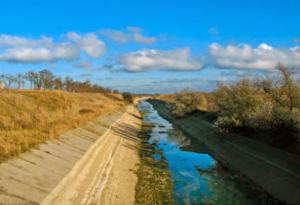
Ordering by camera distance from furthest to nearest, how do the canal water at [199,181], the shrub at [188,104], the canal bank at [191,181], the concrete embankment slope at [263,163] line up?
1. the shrub at [188,104]
2. the concrete embankment slope at [263,163]
3. the canal water at [199,181]
4. the canal bank at [191,181]

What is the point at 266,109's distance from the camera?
29.9m

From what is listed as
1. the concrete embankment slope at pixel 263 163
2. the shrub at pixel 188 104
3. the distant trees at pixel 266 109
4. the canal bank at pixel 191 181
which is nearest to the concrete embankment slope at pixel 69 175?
the canal bank at pixel 191 181

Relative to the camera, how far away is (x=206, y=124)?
46344mm

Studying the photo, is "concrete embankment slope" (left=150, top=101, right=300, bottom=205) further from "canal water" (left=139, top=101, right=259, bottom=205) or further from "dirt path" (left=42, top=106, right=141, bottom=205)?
"dirt path" (left=42, top=106, right=141, bottom=205)

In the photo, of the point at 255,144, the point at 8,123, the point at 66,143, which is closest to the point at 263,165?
the point at 255,144

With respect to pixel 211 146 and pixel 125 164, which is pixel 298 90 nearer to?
pixel 211 146

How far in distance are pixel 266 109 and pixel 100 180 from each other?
52.0 ft

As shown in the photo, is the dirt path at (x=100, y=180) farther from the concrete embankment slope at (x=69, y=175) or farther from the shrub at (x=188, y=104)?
the shrub at (x=188, y=104)

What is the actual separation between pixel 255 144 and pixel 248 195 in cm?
987

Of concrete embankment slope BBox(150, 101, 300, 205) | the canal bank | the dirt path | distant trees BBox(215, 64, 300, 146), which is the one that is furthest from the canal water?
distant trees BBox(215, 64, 300, 146)

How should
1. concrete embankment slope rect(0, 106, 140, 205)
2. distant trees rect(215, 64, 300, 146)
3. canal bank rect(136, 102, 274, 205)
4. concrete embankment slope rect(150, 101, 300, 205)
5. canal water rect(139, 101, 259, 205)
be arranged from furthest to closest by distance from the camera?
distant trees rect(215, 64, 300, 146)
concrete embankment slope rect(150, 101, 300, 205)
canal water rect(139, 101, 259, 205)
canal bank rect(136, 102, 274, 205)
concrete embankment slope rect(0, 106, 140, 205)

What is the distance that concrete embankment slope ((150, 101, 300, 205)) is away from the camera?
19.8m

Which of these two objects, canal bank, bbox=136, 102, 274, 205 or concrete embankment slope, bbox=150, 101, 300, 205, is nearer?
canal bank, bbox=136, 102, 274, 205

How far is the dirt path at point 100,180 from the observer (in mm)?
15719
